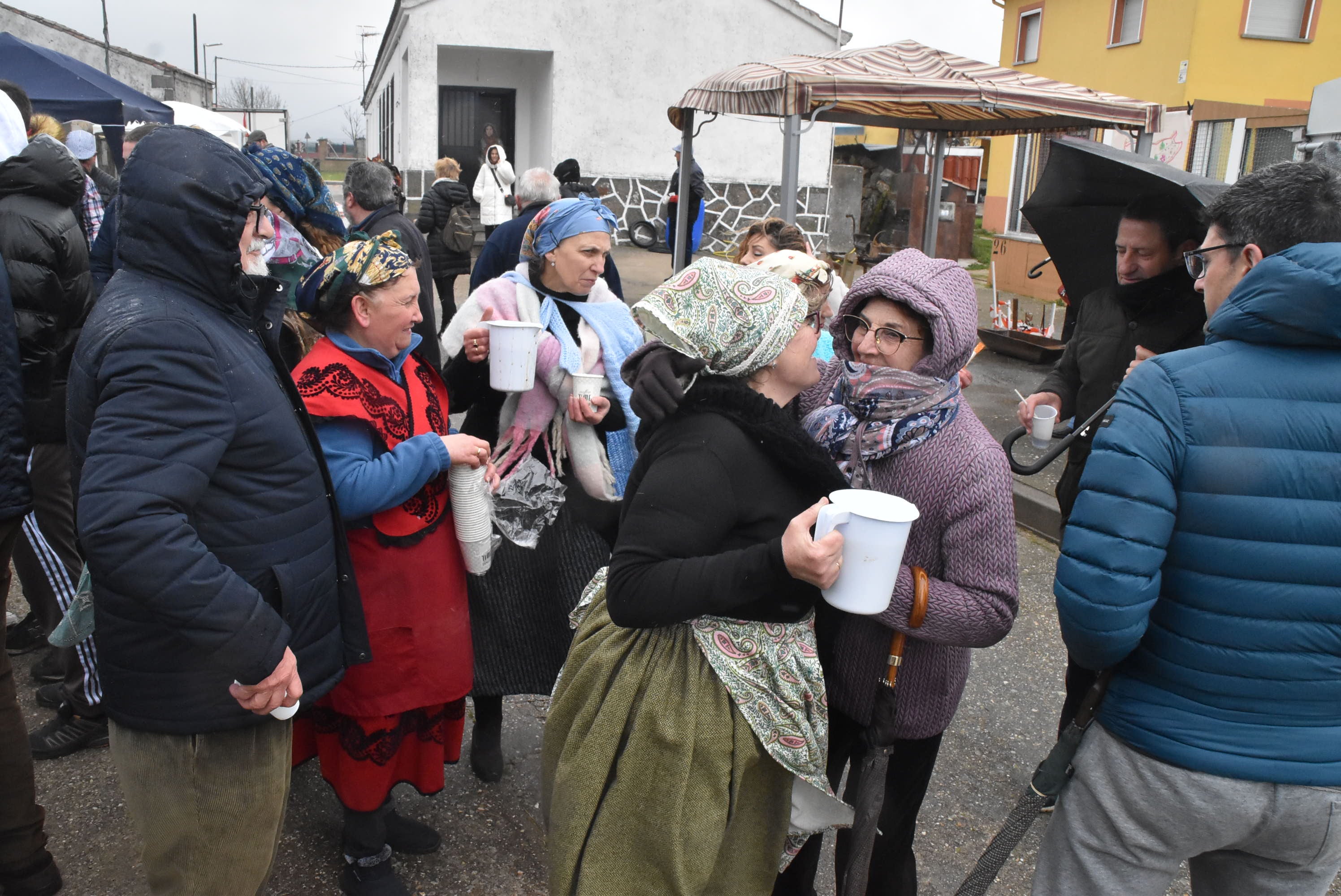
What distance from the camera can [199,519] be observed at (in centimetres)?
184

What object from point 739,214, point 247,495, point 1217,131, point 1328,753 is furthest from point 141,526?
point 739,214

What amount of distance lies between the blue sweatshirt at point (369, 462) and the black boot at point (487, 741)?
107cm

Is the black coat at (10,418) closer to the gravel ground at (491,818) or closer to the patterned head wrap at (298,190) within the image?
the gravel ground at (491,818)

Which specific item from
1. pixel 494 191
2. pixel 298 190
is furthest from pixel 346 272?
pixel 494 191

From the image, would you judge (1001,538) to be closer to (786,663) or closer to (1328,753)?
(786,663)

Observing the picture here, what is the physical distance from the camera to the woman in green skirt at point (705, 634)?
5.94 feet

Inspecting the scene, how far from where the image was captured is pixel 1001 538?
200 cm

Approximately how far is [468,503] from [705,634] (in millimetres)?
984

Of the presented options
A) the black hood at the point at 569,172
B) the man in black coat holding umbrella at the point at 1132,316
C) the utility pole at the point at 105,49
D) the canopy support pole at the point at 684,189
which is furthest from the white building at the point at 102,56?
the man in black coat holding umbrella at the point at 1132,316

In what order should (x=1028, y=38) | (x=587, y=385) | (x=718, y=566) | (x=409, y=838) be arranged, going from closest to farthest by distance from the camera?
1. (x=718, y=566)
2. (x=409, y=838)
3. (x=587, y=385)
4. (x=1028, y=38)

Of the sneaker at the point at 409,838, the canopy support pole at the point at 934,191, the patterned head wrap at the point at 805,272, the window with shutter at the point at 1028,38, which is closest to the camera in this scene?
the sneaker at the point at 409,838

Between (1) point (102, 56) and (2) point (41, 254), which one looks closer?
(2) point (41, 254)

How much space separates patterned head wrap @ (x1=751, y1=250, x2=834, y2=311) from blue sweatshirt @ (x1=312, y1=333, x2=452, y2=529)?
1.48 meters

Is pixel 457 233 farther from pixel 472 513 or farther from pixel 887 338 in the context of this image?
pixel 887 338
